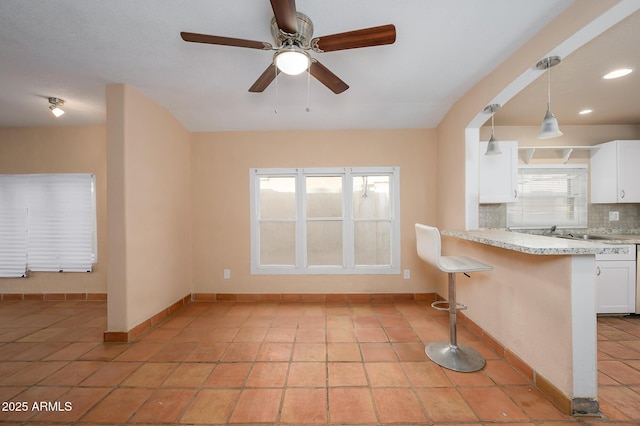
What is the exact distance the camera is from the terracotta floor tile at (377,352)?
2.19 metres

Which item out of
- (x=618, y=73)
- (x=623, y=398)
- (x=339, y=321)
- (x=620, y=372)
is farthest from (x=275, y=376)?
(x=618, y=73)

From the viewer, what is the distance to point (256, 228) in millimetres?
3643

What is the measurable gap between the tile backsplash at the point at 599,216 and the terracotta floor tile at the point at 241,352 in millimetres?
3332

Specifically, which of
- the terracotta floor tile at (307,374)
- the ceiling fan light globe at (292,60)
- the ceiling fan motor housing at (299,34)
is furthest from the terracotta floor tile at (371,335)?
the ceiling fan motor housing at (299,34)

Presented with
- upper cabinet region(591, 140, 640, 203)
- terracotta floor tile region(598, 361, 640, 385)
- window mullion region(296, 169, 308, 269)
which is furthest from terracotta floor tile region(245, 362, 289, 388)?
upper cabinet region(591, 140, 640, 203)

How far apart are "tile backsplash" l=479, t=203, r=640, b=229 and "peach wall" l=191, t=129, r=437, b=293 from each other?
0.77 m

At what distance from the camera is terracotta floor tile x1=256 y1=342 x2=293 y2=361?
7.23 feet


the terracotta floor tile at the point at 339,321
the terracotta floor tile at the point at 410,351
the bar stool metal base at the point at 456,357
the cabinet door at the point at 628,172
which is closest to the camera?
the bar stool metal base at the point at 456,357

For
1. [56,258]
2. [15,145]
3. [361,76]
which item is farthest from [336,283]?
[15,145]

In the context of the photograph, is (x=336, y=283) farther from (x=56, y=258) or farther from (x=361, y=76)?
(x=56, y=258)

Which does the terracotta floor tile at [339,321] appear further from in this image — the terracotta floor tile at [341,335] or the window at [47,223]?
the window at [47,223]

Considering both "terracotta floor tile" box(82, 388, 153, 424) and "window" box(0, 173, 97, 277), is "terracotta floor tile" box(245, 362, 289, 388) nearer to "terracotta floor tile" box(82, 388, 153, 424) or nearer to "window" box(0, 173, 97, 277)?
"terracotta floor tile" box(82, 388, 153, 424)

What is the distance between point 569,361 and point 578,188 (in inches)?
124

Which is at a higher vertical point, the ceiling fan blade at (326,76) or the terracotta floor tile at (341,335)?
the ceiling fan blade at (326,76)
